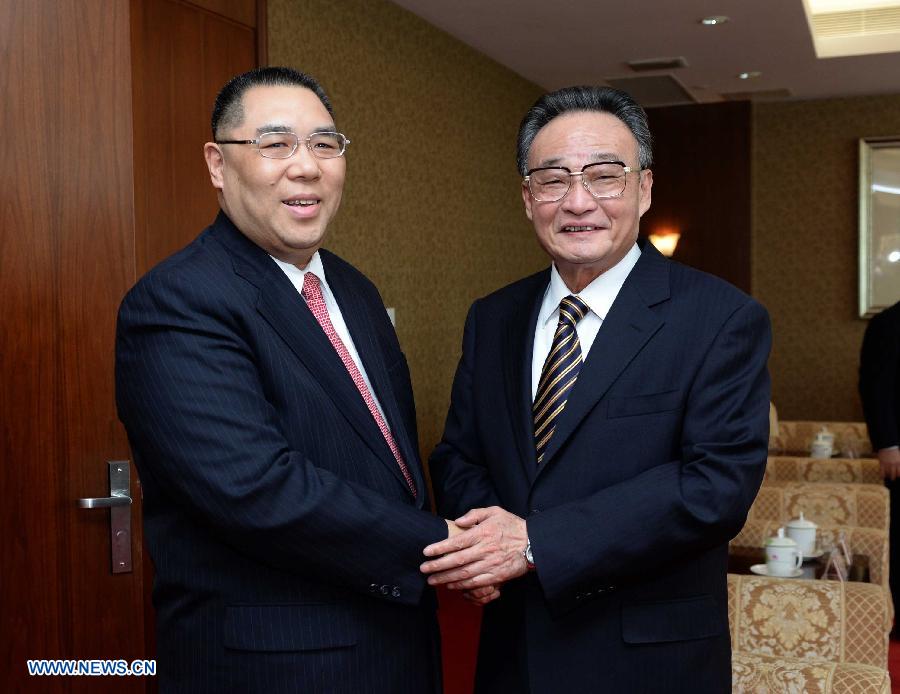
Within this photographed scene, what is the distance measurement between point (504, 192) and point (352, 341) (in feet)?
17.1

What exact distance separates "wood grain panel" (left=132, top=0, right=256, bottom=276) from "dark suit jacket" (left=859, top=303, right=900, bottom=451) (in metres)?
3.73

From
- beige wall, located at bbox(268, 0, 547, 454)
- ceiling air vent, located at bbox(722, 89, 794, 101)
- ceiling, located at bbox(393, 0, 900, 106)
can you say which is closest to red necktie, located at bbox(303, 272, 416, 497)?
beige wall, located at bbox(268, 0, 547, 454)

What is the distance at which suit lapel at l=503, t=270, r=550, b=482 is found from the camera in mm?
2016

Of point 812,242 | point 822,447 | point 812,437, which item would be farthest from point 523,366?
point 812,242

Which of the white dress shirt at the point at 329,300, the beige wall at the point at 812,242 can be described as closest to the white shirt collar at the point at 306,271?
the white dress shirt at the point at 329,300

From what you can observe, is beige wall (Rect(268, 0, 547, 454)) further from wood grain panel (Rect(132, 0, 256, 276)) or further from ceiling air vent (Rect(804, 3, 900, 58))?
ceiling air vent (Rect(804, 3, 900, 58))

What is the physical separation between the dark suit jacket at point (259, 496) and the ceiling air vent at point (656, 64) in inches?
213

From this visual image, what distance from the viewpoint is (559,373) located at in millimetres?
2041

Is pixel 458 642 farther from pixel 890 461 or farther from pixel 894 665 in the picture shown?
pixel 890 461

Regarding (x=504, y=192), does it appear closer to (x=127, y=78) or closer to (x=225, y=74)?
(x=225, y=74)

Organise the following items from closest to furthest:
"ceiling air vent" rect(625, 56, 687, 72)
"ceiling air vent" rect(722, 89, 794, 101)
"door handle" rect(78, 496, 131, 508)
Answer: "door handle" rect(78, 496, 131, 508), "ceiling air vent" rect(625, 56, 687, 72), "ceiling air vent" rect(722, 89, 794, 101)

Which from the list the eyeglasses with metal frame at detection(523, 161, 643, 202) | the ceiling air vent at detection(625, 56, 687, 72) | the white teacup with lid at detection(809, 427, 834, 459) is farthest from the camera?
the ceiling air vent at detection(625, 56, 687, 72)

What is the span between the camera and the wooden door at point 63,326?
8.07ft

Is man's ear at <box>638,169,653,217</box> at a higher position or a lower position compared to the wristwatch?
higher
